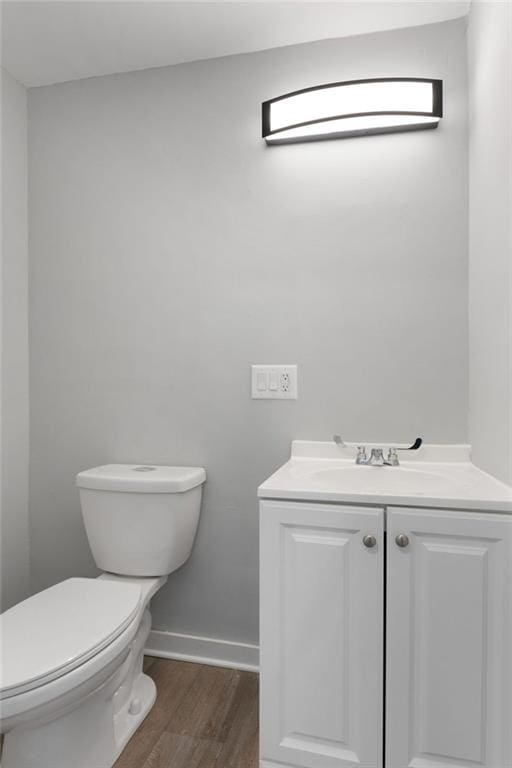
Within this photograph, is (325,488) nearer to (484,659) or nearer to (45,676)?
(484,659)

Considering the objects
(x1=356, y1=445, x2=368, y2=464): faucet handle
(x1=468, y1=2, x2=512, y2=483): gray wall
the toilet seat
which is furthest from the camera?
(x1=356, y1=445, x2=368, y2=464): faucet handle

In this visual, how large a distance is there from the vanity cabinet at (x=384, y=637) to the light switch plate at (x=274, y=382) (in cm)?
59

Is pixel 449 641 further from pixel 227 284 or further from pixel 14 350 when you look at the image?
pixel 14 350

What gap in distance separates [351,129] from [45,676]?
1.80m

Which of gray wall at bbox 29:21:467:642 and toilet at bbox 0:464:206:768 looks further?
gray wall at bbox 29:21:467:642

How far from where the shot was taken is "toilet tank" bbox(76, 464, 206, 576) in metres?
1.65

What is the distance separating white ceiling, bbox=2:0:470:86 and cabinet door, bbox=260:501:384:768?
1.58 meters

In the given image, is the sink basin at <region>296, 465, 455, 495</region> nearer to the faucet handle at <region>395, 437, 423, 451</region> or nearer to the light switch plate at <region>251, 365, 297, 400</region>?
the faucet handle at <region>395, 437, 423, 451</region>

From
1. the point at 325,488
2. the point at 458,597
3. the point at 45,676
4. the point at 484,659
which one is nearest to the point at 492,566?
the point at 458,597

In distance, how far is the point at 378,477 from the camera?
1522 millimetres

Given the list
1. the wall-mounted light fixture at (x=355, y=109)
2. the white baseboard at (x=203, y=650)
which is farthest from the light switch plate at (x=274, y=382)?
the white baseboard at (x=203, y=650)

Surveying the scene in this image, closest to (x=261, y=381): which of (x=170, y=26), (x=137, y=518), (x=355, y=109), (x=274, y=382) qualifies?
(x=274, y=382)

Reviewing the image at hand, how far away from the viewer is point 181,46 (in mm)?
1774

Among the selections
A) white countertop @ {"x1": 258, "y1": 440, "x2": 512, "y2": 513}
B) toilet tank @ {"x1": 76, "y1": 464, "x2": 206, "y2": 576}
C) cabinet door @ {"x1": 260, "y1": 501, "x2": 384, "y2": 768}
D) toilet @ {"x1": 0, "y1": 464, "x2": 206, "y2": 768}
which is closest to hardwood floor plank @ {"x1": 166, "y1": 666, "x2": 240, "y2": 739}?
toilet @ {"x1": 0, "y1": 464, "x2": 206, "y2": 768}
